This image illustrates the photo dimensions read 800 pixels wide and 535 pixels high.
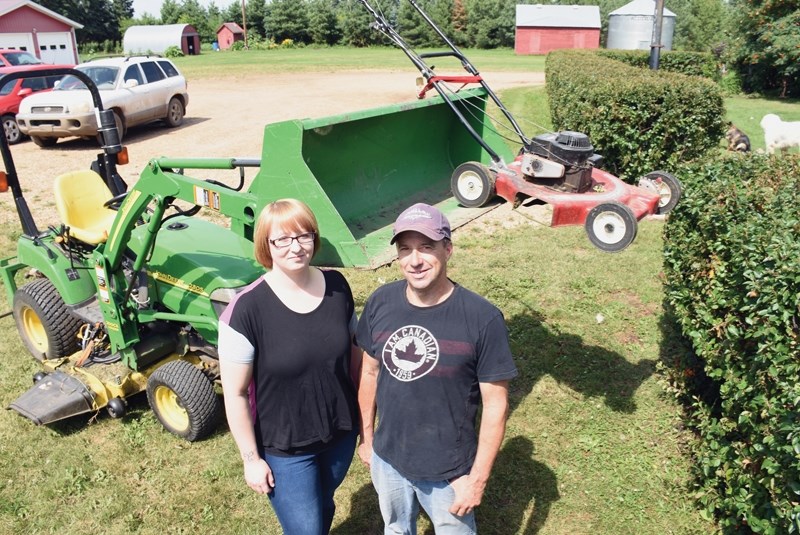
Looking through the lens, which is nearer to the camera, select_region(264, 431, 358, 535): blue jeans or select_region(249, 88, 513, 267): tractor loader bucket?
select_region(264, 431, 358, 535): blue jeans

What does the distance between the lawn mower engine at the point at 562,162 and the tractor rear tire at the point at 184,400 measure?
2.74 m

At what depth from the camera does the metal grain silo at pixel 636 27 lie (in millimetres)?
37969

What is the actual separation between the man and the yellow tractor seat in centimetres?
310

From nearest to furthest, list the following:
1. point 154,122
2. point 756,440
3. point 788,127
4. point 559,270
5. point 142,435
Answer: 1. point 756,440
2. point 142,435
3. point 559,270
4. point 788,127
5. point 154,122

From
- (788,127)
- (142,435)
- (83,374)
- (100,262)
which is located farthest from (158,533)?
(788,127)

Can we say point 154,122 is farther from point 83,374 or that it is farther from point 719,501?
point 719,501

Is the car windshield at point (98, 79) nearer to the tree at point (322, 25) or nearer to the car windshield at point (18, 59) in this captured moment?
the car windshield at point (18, 59)

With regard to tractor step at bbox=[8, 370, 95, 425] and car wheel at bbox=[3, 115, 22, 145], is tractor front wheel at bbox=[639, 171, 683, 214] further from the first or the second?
car wheel at bbox=[3, 115, 22, 145]

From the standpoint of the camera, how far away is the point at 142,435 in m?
4.80

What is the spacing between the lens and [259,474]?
9.26 ft

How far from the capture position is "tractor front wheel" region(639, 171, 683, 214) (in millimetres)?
5629

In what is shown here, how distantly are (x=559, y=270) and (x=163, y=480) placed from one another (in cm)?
474

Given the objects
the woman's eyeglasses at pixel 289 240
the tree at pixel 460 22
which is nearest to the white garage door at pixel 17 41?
the tree at pixel 460 22

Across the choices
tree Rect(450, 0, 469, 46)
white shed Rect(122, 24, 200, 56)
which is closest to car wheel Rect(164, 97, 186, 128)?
white shed Rect(122, 24, 200, 56)
